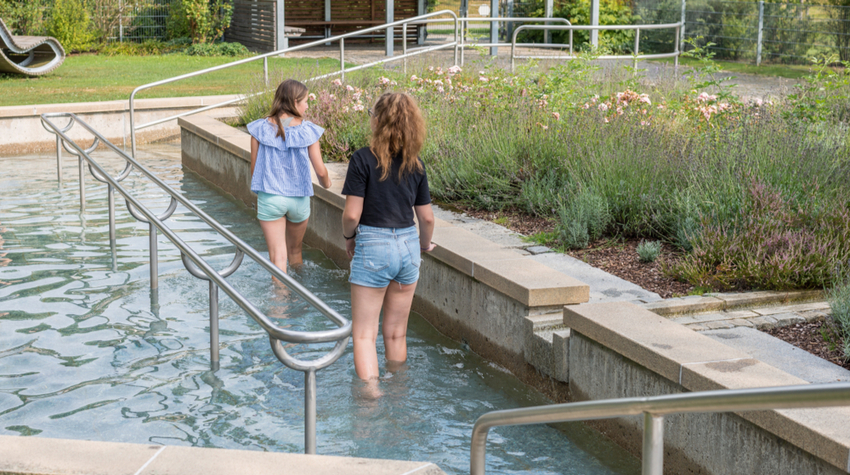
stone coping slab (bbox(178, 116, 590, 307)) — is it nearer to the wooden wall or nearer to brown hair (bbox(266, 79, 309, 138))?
brown hair (bbox(266, 79, 309, 138))

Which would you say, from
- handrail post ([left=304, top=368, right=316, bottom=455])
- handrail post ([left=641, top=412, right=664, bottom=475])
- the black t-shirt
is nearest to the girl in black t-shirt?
the black t-shirt

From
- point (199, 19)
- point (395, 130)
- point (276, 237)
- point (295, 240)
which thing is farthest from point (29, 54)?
point (395, 130)

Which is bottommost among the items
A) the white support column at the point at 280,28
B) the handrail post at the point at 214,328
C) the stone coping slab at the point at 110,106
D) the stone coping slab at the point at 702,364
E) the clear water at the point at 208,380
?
the clear water at the point at 208,380

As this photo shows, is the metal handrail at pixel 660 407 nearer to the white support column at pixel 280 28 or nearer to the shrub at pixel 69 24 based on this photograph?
the white support column at pixel 280 28

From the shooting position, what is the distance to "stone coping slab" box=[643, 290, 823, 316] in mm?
5168

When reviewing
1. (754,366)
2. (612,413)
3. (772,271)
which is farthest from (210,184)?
(612,413)

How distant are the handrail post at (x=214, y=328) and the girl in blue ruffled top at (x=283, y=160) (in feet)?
4.98

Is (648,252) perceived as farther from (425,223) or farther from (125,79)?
(125,79)

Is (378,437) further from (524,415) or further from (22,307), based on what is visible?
(22,307)

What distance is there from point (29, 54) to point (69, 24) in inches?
206

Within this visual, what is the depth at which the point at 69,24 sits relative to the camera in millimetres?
24281

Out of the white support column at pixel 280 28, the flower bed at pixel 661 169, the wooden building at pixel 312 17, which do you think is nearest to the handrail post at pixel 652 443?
the flower bed at pixel 661 169

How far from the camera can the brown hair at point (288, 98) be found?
6.32 m

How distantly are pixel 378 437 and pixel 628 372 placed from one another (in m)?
1.34
